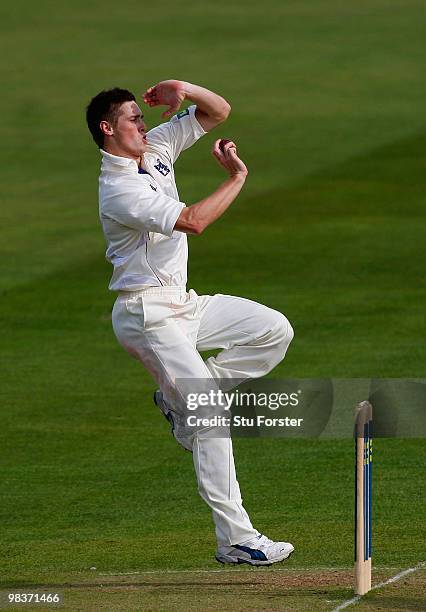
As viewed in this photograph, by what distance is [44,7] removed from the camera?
45.0 m

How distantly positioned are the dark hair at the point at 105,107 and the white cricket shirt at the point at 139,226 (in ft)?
0.64

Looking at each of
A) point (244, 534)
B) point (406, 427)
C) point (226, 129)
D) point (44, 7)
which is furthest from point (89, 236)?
point (44, 7)

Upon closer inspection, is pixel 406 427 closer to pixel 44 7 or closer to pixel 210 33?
pixel 210 33

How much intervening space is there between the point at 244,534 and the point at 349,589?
27.2 inches

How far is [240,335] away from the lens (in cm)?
913

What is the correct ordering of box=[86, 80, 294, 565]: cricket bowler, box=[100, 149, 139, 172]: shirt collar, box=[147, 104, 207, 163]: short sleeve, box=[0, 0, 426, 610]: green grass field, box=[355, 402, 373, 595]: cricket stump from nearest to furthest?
box=[355, 402, 373, 595]: cricket stump → box=[86, 80, 294, 565]: cricket bowler → box=[100, 149, 139, 172]: shirt collar → box=[147, 104, 207, 163]: short sleeve → box=[0, 0, 426, 610]: green grass field

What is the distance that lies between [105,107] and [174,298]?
1237mm

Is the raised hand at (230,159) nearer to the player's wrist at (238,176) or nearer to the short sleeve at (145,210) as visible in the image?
the player's wrist at (238,176)

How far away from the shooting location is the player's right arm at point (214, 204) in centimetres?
852

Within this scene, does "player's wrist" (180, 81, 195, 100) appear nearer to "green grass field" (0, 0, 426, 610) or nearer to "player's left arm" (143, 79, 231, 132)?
"player's left arm" (143, 79, 231, 132)

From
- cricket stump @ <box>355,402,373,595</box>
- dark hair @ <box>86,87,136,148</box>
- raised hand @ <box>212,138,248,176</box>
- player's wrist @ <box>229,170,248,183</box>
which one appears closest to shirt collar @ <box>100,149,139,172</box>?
dark hair @ <box>86,87,136,148</box>

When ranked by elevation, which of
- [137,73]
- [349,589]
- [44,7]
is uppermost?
[44,7]

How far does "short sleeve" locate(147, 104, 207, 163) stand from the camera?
9.43m

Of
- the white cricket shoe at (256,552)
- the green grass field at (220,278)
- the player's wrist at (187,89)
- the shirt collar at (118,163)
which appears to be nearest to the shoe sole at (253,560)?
the white cricket shoe at (256,552)
